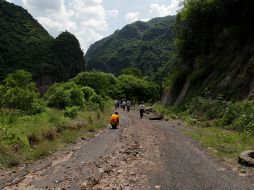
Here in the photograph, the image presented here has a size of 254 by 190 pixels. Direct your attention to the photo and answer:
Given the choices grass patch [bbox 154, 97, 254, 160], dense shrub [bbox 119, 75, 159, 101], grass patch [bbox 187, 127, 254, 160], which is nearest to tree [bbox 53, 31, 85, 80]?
dense shrub [bbox 119, 75, 159, 101]

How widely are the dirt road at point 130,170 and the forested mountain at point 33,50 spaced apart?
122361 millimetres

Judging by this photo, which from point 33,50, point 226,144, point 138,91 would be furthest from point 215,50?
point 33,50

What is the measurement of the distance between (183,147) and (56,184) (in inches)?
408

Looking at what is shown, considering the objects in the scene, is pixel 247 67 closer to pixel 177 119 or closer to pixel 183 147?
pixel 177 119

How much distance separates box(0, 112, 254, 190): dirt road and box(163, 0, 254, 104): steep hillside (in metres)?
18.1

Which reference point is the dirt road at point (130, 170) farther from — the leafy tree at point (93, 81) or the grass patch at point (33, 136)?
the leafy tree at point (93, 81)

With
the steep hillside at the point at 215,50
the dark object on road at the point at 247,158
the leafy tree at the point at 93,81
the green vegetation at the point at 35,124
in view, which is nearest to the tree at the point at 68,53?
the leafy tree at the point at 93,81

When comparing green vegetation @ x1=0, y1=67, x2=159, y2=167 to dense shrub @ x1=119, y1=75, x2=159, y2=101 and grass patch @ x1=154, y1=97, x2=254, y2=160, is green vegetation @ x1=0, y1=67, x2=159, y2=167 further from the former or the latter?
dense shrub @ x1=119, y1=75, x2=159, y2=101

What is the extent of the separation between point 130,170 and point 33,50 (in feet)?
479

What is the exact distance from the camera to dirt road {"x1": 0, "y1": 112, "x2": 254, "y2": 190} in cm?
1416

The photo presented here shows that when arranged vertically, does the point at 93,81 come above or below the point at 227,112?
above

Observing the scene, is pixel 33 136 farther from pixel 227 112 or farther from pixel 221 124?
pixel 227 112

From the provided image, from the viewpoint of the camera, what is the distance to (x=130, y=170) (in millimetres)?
16359

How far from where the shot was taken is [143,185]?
13.9 metres
